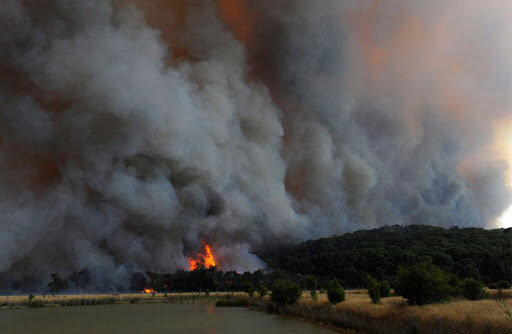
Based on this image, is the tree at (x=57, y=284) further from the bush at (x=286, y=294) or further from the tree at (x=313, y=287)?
the bush at (x=286, y=294)

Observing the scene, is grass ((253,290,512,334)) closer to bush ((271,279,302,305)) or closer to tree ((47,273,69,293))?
bush ((271,279,302,305))

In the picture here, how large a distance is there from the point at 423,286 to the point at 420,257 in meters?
85.2

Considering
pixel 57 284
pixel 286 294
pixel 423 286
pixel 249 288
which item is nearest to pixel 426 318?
pixel 423 286

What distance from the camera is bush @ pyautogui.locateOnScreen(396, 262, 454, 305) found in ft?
112

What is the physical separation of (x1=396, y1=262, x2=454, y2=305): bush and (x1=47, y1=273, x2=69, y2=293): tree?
475ft

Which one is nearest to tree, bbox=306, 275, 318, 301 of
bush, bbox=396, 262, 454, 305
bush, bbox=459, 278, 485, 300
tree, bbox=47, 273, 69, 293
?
bush, bbox=459, 278, 485, 300

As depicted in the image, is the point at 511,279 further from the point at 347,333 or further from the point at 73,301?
the point at 73,301

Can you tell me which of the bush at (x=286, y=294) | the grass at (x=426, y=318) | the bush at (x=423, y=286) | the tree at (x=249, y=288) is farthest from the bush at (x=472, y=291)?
the tree at (x=249, y=288)

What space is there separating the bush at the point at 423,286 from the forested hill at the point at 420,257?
150ft

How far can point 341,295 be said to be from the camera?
47.0 metres

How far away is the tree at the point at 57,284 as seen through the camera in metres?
146

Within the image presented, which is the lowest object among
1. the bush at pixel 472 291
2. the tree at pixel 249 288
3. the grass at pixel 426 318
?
the grass at pixel 426 318

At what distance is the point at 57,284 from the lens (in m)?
147

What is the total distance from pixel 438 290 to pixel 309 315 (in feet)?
52.6
